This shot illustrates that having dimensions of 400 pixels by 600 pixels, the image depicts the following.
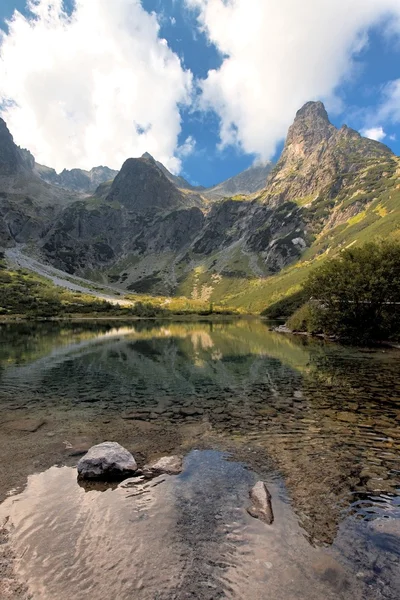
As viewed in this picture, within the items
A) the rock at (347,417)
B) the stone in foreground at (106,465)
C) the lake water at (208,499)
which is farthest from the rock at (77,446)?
the rock at (347,417)

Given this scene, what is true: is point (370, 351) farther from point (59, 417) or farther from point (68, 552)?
point (68, 552)

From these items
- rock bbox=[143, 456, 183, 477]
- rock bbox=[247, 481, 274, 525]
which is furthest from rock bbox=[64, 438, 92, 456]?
rock bbox=[247, 481, 274, 525]

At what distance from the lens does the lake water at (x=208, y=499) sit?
401 inches

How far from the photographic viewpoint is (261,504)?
1404cm

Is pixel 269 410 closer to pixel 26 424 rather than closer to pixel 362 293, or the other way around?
pixel 26 424

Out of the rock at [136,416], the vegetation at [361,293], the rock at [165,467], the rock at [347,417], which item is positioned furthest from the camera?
the vegetation at [361,293]

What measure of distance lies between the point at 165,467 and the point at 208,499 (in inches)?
143

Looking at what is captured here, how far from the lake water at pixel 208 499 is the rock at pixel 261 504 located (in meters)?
0.35

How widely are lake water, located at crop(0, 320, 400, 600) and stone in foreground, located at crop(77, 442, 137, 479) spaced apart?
0.82 m

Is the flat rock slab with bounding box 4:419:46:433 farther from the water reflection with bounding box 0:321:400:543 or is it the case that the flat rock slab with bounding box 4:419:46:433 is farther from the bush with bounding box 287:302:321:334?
the bush with bounding box 287:302:321:334

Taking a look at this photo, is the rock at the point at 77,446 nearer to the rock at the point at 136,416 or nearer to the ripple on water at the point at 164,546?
the ripple on water at the point at 164,546

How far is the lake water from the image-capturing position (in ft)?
33.4

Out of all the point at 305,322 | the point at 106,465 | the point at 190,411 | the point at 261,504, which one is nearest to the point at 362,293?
the point at 305,322

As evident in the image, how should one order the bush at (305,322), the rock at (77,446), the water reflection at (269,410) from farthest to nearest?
the bush at (305,322) → the rock at (77,446) → the water reflection at (269,410)
